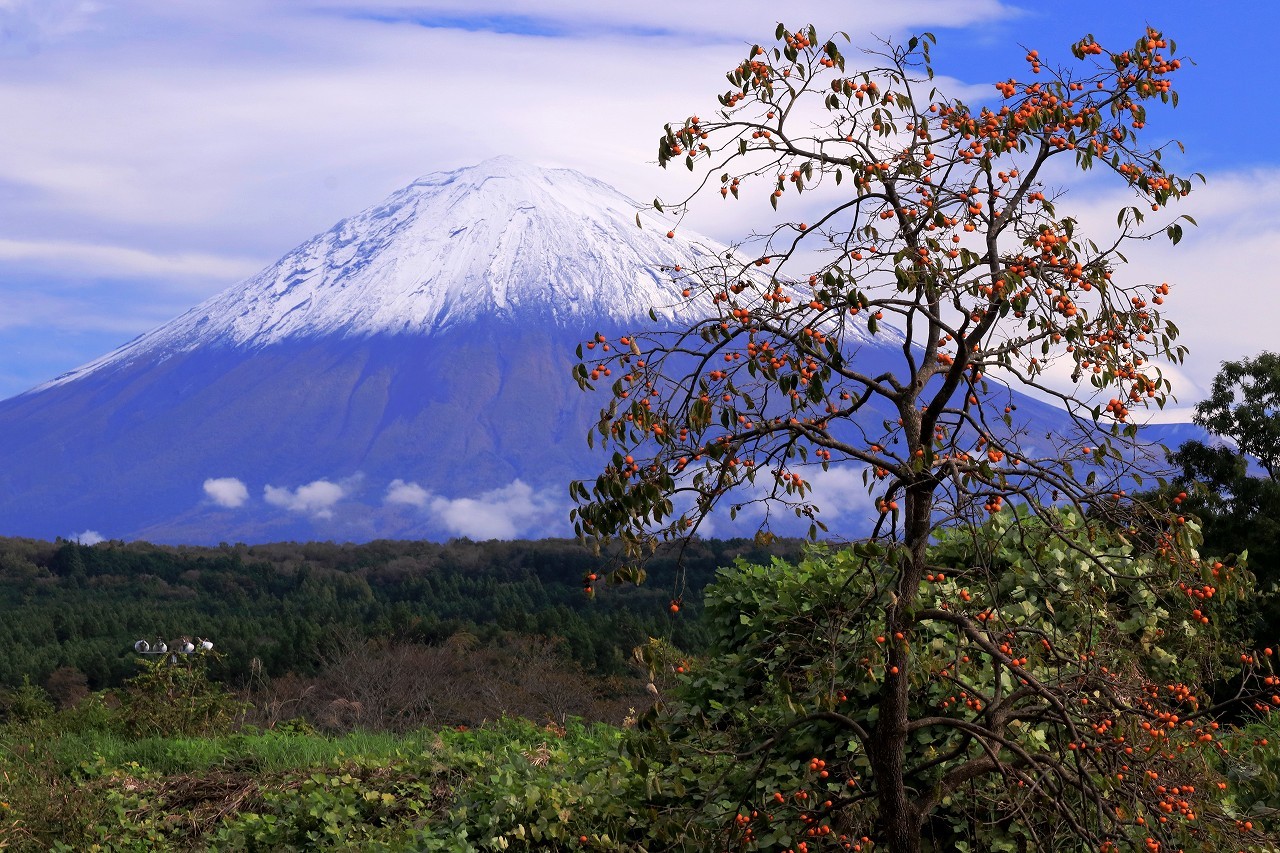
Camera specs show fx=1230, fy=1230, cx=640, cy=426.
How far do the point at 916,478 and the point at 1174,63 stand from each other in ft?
7.61

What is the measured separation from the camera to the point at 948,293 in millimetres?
5336

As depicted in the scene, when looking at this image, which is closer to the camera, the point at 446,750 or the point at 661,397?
the point at 661,397

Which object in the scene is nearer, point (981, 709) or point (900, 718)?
point (900, 718)

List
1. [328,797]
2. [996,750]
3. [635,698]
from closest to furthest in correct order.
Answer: [996,750], [328,797], [635,698]

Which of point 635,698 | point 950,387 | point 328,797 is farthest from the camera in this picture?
point 635,698

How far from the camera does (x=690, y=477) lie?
16.8 feet

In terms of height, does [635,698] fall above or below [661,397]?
below

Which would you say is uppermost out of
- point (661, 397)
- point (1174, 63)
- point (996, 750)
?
point (1174, 63)

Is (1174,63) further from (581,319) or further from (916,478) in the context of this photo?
(581,319)

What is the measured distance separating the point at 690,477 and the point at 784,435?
0.61m

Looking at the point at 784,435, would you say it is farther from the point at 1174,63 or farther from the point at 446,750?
the point at 446,750

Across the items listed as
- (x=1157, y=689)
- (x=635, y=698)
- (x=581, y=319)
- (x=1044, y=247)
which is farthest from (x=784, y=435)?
(x=581, y=319)

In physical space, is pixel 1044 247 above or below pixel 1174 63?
below

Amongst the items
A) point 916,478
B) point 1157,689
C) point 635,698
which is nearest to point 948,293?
point 916,478
